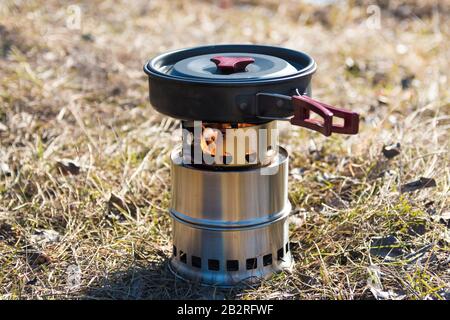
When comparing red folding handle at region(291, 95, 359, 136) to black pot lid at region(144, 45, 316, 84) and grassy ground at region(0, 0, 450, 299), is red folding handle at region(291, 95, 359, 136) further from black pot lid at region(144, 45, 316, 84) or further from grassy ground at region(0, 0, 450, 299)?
grassy ground at region(0, 0, 450, 299)

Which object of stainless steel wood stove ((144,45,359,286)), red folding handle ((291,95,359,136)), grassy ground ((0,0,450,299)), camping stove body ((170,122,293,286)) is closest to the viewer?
red folding handle ((291,95,359,136))

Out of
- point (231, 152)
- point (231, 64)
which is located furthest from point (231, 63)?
point (231, 152)

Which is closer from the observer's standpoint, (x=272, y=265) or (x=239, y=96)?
(x=239, y=96)

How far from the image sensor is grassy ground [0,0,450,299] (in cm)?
268

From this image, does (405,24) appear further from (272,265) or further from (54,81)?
(272,265)

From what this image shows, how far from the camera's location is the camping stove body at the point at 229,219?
252 cm

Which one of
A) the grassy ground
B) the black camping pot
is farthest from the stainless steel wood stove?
the grassy ground

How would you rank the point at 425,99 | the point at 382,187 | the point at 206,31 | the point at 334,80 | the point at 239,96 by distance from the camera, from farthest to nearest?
1. the point at 206,31
2. the point at 334,80
3. the point at 425,99
4. the point at 382,187
5. the point at 239,96

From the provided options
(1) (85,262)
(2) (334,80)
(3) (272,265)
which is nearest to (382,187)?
(3) (272,265)

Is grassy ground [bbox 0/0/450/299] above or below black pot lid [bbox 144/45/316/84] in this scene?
below

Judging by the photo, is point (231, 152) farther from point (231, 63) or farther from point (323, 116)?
point (323, 116)

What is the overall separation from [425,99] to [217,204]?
228 centimetres

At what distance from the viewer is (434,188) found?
3146mm

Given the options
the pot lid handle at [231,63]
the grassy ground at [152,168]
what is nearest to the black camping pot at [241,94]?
the pot lid handle at [231,63]
